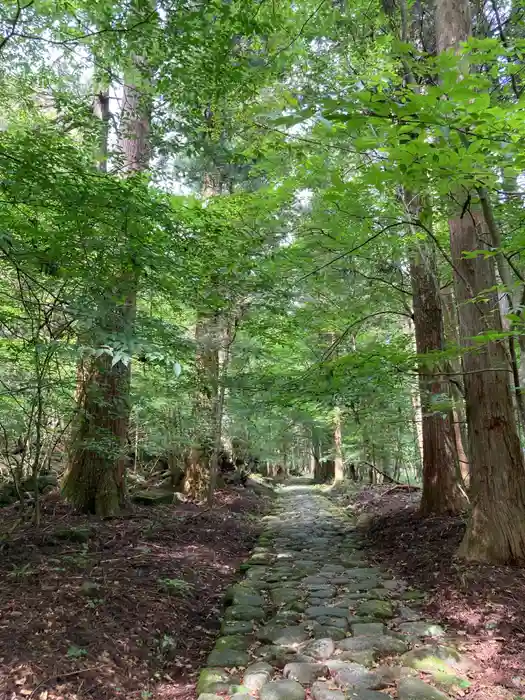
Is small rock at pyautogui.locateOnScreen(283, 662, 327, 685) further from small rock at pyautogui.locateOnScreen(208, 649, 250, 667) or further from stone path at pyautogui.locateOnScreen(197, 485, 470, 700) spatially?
small rock at pyautogui.locateOnScreen(208, 649, 250, 667)

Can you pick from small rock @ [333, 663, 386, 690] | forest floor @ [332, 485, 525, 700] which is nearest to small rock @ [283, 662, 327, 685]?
small rock @ [333, 663, 386, 690]

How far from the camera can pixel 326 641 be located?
397cm

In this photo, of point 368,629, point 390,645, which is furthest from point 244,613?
point 390,645

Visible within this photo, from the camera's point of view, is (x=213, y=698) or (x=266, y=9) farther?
(x=266, y=9)

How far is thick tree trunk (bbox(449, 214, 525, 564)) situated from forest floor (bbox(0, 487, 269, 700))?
3.11 meters

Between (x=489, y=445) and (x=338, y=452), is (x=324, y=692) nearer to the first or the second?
(x=489, y=445)

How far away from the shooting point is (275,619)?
460 centimetres

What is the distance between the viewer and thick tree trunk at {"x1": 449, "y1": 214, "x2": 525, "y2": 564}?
5074mm

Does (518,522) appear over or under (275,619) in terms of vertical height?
over

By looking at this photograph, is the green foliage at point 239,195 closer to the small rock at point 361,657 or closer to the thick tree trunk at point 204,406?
the thick tree trunk at point 204,406

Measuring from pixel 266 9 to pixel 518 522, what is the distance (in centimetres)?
652

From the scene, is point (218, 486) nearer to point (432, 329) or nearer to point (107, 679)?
point (432, 329)

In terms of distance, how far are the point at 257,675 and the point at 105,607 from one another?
5.02 feet

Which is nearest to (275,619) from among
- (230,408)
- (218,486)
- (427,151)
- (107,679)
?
A: (107,679)
